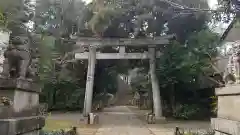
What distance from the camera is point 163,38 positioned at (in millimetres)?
14852

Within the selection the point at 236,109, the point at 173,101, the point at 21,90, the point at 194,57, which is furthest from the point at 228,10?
the point at 173,101

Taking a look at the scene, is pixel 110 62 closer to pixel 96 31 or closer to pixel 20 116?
pixel 96 31

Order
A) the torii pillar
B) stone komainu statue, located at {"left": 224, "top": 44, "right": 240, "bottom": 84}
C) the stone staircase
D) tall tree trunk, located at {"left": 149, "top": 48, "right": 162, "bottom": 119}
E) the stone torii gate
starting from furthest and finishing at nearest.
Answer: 1. the stone staircase
2. the stone torii gate
3. tall tree trunk, located at {"left": 149, "top": 48, "right": 162, "bottom": 119}
4. the torii pillar
5. stone komainu statue, located at {"left": 224, "top": 44, "right": 240, "bottom": 84}

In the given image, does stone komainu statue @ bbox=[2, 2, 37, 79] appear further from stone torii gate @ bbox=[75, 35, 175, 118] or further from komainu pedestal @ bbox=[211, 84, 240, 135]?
stone torii gate @ bbox=[75, 35, 175, 118]

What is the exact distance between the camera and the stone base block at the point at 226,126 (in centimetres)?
414

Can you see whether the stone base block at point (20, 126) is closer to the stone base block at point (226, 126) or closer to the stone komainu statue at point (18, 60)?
the stone komainu statue at point (18, 60)

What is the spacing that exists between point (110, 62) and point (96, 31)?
4.80m

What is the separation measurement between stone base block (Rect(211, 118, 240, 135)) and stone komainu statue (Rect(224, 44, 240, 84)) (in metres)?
0.74

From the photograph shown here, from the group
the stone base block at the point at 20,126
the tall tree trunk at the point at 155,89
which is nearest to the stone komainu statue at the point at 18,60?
the stone base block at the point at 20,126

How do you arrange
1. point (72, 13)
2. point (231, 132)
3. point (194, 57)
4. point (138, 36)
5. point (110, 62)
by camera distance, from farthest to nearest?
point (72, 13) < point (110, 62) < point (138, 36) < point (194, 57) < point (231, 132)

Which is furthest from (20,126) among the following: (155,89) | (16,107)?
(155,89)

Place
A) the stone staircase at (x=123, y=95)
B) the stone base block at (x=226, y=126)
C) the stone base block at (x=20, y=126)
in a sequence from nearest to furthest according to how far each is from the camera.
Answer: the stone base block at (x=20, y=126) < the stone base block at (x=226, y=126) < the stone staircase at (x=123, y=95)

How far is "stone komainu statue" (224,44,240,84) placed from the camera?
15.3 feet

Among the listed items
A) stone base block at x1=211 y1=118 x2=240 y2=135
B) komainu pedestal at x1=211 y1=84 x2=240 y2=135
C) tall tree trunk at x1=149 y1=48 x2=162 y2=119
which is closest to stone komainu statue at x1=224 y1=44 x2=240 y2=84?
komainu pedestal at x1=211 y1=84 x2=240 y2=135
